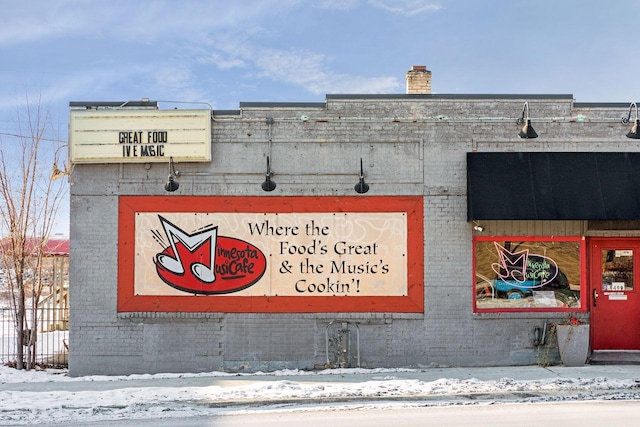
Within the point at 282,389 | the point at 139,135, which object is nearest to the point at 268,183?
the point at 139,135

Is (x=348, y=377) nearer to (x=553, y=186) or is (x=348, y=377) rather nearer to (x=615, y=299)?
(x=553, y=186)

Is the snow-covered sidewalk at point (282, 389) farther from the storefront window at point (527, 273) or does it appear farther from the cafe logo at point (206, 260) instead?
the cafe logo at point (206, 260)

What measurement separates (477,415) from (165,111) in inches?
Result: 288

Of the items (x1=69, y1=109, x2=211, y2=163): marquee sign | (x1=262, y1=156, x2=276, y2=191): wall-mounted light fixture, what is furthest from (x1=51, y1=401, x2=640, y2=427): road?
(x1=69, y1=109, x2=211, y2=163): marquee sign

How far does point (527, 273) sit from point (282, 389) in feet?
16.6

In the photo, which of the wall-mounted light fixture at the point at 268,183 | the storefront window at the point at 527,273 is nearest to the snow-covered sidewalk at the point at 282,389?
the storefront window at the point at 527,273

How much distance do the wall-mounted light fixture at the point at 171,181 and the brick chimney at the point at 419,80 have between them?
520 centimetres

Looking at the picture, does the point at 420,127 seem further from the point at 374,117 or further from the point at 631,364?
the point at 631,364

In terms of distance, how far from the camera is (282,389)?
873 cm

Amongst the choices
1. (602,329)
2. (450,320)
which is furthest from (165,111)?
(602,329)

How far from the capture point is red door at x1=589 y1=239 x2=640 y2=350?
1057 cm

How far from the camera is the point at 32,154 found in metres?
10.9

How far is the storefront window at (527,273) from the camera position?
34.2 feet

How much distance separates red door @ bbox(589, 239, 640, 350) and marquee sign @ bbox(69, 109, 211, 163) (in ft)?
25.0
